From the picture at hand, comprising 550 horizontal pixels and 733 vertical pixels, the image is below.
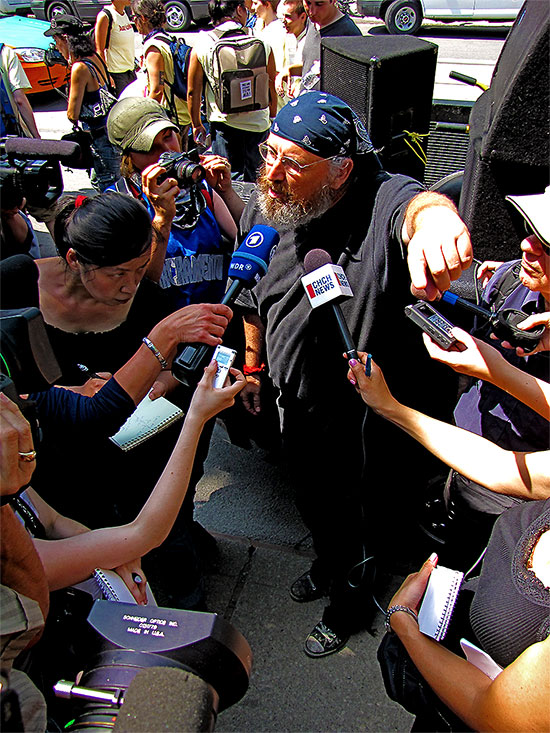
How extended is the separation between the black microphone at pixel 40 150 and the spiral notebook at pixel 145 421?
3.95 feet

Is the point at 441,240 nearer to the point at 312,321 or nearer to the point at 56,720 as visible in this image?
the point at 312,321

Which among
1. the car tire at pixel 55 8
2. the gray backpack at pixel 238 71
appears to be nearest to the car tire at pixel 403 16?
the car tire at pixel 55 8

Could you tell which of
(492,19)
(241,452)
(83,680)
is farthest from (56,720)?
(492,19)

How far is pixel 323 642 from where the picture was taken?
2521 millimetres

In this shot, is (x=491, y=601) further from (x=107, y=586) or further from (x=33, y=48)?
(x=33, y=48)

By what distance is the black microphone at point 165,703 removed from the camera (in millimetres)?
955

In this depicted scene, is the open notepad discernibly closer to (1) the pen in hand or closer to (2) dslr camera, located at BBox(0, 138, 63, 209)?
(1) the pen in hand

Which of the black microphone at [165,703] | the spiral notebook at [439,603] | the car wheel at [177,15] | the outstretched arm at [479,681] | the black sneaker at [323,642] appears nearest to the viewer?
the black microphone at [165,703]

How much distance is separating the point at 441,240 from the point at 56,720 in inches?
60.2

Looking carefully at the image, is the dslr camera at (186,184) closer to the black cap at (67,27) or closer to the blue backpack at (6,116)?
the blue backpack at (6,116)

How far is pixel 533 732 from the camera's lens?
1.19 metres

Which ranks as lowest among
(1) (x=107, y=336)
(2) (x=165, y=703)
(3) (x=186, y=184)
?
(1) (x=107, y=336)

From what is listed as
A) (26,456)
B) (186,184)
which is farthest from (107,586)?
(186,184)

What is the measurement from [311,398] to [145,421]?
25.6 inches
